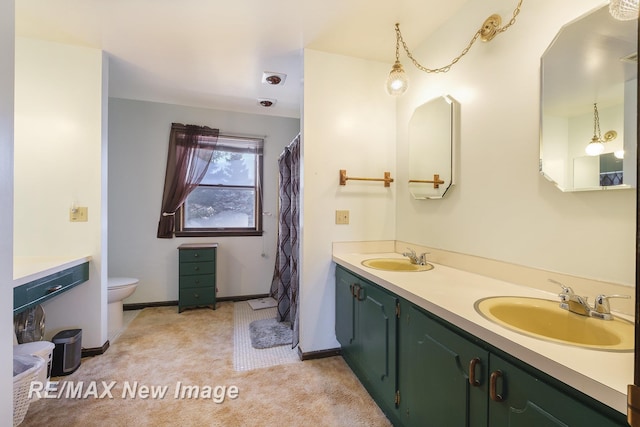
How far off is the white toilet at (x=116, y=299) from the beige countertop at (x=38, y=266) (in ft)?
1.80

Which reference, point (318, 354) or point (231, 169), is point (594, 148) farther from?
point (231, 169)

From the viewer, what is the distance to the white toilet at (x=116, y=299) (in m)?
2.59

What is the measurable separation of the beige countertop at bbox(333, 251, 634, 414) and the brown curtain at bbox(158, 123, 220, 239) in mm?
2559


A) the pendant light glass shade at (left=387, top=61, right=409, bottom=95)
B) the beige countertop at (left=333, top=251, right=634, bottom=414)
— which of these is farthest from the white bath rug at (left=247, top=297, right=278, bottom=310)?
the pendant light glass shade at (left=387, top=61, right=409, bottom=95)

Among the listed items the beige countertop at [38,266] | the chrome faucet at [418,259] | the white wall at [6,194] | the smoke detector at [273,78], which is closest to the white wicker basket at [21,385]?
the beige countertop at [38,266]

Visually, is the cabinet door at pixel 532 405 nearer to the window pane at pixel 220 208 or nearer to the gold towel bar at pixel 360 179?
the gold towel bar at pixel 360 179

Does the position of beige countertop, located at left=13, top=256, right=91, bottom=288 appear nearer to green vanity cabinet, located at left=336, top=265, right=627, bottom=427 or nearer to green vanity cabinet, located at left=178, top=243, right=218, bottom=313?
green vanity cabinet, located at left=178, top=243, right=218, bottom=313

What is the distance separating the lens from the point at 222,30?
197cm

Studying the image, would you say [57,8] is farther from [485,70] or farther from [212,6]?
[485,70]

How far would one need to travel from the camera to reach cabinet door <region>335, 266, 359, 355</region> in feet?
6.26

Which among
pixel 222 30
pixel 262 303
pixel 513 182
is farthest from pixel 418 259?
pixel 262 303

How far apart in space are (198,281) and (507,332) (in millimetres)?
3098

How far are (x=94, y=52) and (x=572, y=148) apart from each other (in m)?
3.16

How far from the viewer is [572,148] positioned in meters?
1.16
